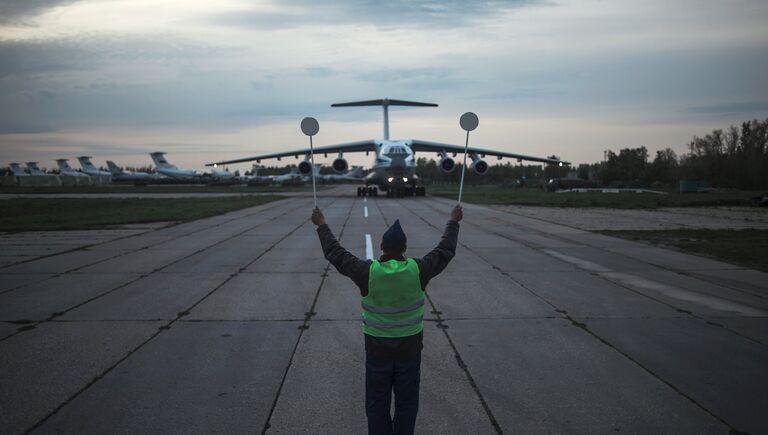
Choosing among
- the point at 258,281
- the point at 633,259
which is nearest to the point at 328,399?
the point at 258,281

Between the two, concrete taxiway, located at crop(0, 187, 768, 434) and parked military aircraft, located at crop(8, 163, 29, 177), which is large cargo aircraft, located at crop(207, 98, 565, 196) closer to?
concrete taxiway, located at crop(0, 187, 768, 434)

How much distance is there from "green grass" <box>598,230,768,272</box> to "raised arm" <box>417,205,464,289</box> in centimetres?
980

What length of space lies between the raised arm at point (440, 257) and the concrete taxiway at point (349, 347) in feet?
4.10

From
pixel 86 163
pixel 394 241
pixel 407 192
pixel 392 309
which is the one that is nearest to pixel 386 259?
pixel 394 241

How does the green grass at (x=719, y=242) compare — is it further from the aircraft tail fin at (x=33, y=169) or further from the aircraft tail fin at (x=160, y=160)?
the aircraft tail fin at (x=33, y=169)

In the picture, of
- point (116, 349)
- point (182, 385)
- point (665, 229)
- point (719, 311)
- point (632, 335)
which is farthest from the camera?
point (665, 229)

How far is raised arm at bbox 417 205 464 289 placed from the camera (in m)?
3.99

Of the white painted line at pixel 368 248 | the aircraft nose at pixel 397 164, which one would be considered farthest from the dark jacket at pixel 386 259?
the aircraft nose at pixel 397 164

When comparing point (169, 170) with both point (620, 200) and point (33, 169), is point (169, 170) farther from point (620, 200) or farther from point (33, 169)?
point (620, 200)

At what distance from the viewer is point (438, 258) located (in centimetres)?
415

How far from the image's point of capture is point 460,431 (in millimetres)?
4219

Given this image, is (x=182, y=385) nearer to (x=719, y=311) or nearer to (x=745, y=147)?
(x=719, y=311)

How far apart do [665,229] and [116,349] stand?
1831 cm

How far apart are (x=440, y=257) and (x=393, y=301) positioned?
611mm
